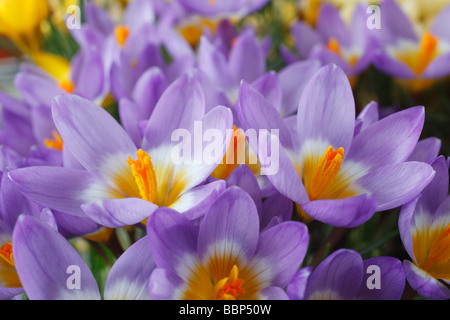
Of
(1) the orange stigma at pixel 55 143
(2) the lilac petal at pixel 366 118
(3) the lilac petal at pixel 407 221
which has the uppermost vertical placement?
(2) the lilac petal at pixel 366 118

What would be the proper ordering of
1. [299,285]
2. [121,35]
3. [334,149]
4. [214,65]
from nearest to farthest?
[299,285]
[334,149]
[214,65]
[121,35]

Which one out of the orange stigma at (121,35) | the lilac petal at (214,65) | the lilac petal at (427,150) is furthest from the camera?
the orange stigma at (121,35)

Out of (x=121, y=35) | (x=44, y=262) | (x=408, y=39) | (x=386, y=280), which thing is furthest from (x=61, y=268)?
(x=408, y=39)

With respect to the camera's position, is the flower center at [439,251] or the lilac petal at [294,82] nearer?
the flower center at [439,251]

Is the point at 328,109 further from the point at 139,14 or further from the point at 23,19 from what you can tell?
the point at 23,19

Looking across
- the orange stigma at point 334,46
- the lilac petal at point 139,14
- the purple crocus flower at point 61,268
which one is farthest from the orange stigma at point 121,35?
the purple crocus flower at point 61,268

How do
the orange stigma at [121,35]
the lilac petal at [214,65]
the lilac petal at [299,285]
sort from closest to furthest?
the lilac petal at [299,285] < the lilac petal at [214,65] < the orange stigma at [121,35]

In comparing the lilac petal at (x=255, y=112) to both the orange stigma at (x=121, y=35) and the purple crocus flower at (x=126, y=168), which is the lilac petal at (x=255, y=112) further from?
the orange stigma at (x=121, y=35)
